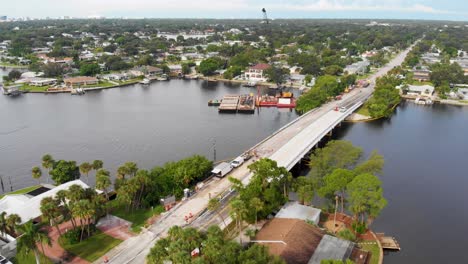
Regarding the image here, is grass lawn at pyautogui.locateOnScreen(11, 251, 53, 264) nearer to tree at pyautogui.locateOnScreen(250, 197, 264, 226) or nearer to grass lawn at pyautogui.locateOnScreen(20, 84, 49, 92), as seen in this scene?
tree at pyautogui.locateOnScreen(250, 197, 264, 226)

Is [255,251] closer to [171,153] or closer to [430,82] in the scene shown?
[171,153]

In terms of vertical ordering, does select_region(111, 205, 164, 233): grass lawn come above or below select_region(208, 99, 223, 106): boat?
below

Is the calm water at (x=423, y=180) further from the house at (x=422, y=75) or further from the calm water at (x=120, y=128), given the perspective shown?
the house at (x=422, y=75)

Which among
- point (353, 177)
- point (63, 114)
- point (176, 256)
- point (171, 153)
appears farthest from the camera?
point (63, 114)

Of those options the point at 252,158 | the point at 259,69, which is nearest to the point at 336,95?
the point at 259,69

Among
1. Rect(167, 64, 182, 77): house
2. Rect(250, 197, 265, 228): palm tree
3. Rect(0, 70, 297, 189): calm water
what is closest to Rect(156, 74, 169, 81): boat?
Rect(167, 64, 182, 77): house

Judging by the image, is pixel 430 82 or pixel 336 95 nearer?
pixel 336 95
